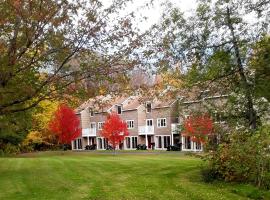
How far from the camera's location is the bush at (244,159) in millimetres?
14734

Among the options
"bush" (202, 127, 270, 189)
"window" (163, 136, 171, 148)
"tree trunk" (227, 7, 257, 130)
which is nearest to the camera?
"bush" (202, 127, 270, 189)

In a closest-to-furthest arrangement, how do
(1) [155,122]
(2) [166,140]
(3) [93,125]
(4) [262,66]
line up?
(4) [262,66], (2) [166,140], (1) [155,122], (3) [93,125]

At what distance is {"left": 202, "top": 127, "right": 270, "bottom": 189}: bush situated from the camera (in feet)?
48.3

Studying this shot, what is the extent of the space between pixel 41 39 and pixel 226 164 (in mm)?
9161

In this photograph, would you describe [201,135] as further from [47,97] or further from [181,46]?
[47,97]

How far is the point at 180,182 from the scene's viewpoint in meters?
17.2

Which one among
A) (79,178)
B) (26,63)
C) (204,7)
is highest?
(204,7)

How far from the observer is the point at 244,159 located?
1555 centimetres

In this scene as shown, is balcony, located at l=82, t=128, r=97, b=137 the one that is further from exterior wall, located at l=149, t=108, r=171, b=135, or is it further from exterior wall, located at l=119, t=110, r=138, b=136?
exterior wall, located at l=149, t=108, r=171, b=135

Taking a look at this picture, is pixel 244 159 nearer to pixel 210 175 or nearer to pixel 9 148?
pixel 210 175

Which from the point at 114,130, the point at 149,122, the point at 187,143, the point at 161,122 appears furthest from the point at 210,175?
the point at 149,122

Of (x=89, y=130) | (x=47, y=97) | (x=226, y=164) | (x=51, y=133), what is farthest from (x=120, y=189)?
(x=89, y=130)

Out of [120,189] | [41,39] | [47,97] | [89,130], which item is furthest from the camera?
[89,130]

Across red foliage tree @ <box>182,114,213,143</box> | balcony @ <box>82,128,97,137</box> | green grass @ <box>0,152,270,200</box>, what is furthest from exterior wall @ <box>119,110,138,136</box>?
green grass @ <box>0,152,270,200</box>
